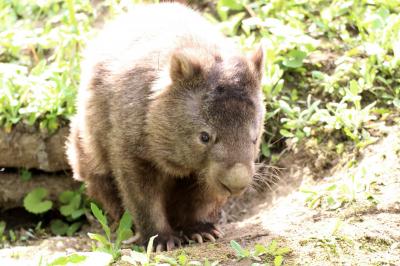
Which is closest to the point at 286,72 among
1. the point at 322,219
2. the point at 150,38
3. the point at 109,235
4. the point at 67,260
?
the point at 150,38

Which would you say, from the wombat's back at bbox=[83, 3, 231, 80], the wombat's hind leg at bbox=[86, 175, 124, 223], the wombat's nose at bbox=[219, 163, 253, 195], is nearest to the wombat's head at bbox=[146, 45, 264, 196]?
the wombat's nose at bbox=[219, 163, 253, 195]

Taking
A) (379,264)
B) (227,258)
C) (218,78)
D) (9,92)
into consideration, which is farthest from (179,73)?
(9,92)

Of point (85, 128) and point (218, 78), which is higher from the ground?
point (218, 78)

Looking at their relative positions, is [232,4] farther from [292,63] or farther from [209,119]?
[209,119]

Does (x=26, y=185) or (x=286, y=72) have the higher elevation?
(x=286, y=72)

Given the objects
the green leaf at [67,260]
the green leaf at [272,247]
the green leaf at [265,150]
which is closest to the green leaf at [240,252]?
the green leaf at [272,247]

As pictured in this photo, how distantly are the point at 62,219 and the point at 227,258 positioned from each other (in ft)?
9.30

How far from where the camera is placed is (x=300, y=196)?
5020 mm

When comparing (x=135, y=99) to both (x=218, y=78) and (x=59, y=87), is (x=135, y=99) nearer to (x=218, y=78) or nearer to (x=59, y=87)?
(x=218, y=78)

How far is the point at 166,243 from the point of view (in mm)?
4660

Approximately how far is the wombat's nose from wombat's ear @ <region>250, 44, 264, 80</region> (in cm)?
72

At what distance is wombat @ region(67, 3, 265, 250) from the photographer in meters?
4.27

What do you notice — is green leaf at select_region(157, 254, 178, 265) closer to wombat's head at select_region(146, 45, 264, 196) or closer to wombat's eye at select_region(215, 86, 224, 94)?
wombat's head at select_region(146, 45, 264, 196)

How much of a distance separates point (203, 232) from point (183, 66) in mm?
1220
